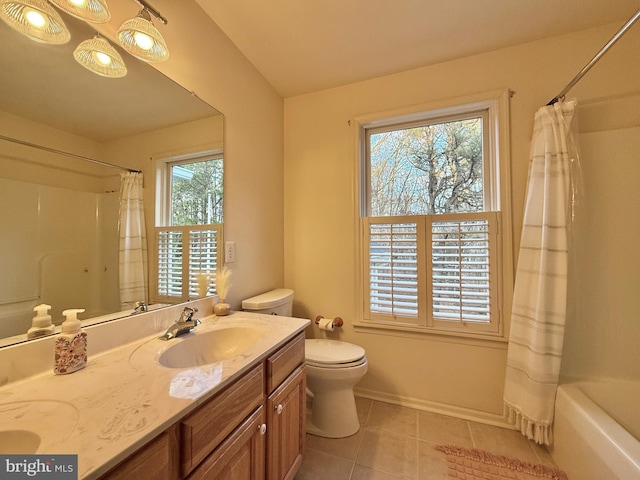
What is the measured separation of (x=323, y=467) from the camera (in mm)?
1312

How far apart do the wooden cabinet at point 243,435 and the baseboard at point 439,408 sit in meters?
0.84

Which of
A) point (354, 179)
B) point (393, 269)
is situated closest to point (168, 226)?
point (354, 179)

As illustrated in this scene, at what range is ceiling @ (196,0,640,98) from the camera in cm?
134

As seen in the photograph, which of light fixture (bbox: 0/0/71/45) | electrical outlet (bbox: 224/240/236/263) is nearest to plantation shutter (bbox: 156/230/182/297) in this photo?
electrical outlet (bbox: 224/240/236/263)

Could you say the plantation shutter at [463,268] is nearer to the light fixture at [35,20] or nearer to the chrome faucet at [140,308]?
the chrome faucet at [140,308]

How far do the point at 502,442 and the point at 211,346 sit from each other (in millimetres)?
1745

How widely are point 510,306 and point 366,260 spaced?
3.08ft

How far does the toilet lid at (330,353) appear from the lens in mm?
1480

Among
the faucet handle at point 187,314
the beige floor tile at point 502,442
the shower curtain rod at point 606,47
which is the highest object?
the shower curtain rod at point 606,47

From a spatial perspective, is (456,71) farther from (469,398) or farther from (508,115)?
(469,398)

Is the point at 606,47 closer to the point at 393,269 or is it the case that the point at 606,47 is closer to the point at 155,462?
the point at 393,269

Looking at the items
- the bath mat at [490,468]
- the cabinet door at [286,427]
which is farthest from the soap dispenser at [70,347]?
the bath mat at [490,468]

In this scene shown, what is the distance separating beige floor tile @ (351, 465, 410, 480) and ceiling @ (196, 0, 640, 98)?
2.42m

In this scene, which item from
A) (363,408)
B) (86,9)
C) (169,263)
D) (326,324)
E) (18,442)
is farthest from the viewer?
(326,324)
